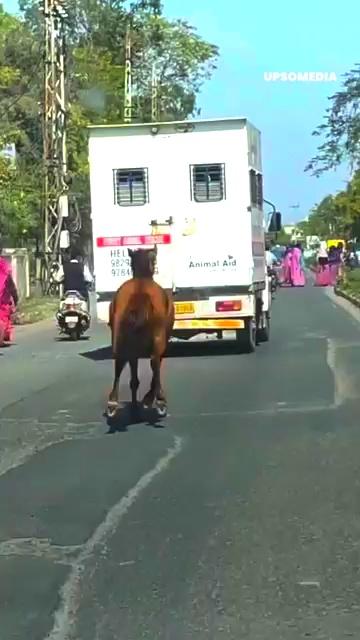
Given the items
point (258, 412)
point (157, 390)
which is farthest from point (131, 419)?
point (258, 412)

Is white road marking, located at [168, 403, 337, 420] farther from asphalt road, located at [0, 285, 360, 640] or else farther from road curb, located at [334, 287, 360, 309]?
road curb, located at [334, 287, 360, 309]

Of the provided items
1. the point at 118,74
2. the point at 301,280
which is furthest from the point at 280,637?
the point at 118,74

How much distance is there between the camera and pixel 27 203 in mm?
42438

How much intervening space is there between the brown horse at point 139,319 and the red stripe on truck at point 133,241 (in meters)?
7.01

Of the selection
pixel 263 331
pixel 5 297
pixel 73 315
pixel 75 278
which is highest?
pixel 75 278

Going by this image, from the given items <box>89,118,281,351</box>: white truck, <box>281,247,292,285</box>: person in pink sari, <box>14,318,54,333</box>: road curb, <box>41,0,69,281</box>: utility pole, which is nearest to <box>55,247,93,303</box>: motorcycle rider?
<box>14,318,54,333</box>: road curb

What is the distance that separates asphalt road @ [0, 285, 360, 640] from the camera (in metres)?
6.34

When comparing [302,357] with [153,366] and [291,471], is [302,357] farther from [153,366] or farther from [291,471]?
[291,471]

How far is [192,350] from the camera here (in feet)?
73.3

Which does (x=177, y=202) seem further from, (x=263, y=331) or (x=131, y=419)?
(x=131, y=419)

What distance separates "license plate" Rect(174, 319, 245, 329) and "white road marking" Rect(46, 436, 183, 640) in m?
9.16

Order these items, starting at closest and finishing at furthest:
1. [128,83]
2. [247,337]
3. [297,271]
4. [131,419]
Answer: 1. [131,419]
2. [247,337]
3. [297,271]
4. [128,83]

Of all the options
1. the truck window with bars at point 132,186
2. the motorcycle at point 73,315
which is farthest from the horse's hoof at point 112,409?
the motorcycle at point 73,315

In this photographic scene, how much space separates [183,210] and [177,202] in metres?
0.16
